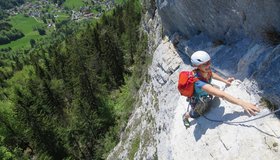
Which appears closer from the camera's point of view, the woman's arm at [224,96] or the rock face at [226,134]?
the woman's arm at [224,96]

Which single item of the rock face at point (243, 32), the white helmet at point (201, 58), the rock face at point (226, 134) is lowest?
the rock face at point (226, 134)

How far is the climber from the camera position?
10.4 m

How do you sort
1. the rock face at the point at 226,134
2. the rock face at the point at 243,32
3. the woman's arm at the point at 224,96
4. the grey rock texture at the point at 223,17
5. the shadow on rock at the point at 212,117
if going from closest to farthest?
the woman's arm at the point at 224,96 → the rock face at the point at 226,134 → the rock face at the point at 243,32 → the shadow on rock at the point at 212,117 → the grey rock texture at the point at 223,17

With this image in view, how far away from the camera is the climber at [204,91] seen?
10.4 m

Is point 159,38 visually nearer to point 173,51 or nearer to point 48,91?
point 173,51

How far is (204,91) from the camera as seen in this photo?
1139cm

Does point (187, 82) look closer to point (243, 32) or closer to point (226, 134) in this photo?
point (226, 134)

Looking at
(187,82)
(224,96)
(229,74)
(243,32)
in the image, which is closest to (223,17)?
(243,32)

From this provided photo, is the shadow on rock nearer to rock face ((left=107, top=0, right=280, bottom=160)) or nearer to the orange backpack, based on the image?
rock face ((left=107, top=0, right=280, bottom=160))

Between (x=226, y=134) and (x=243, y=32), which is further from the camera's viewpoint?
(x=243, y=32)

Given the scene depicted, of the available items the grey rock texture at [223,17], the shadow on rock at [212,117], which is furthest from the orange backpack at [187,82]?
the grey rock texture at [223,17]

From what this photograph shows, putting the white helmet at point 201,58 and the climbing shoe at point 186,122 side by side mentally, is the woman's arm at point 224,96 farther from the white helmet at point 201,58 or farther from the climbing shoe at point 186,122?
the climbing shoe at point 186,122

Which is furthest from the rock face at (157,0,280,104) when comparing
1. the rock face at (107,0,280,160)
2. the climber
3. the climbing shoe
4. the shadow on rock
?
the climbing shoe

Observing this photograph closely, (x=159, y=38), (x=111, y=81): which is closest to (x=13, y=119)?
(x=111, y=81)
